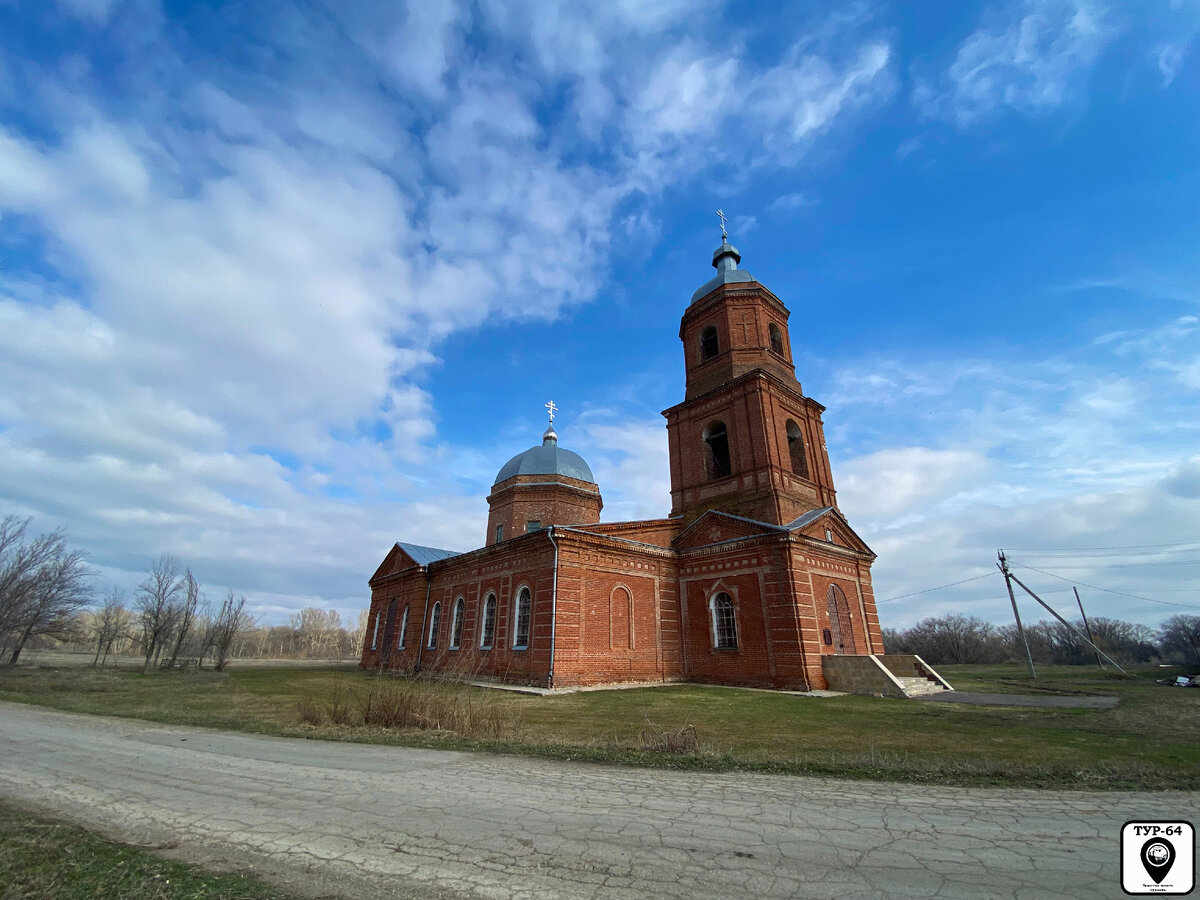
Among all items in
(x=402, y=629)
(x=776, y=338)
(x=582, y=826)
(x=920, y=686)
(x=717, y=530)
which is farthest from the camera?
(x=402, y=629)

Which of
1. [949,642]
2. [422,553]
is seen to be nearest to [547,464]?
[422,553]

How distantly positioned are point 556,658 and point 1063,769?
15102mm

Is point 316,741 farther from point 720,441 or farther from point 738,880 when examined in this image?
point 720,441

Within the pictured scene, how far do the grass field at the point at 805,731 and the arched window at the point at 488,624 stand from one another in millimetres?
7218

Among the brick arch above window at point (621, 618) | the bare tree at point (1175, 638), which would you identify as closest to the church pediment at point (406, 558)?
the brick arch above window at point (621, 618)

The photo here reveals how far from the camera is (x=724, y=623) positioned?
69.2 feet

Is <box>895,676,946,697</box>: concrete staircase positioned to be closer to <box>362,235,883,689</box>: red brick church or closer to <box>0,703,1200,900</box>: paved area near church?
<box>362,235,883,689</box>: red brick church

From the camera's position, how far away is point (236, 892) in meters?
3.35

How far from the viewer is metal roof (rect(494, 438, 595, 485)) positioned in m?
32.0

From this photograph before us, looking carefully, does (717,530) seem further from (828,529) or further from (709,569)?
(828,529)

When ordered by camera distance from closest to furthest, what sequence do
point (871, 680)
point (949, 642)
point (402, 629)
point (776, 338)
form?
1. point (871, 680)
2. point (776, 338)
3. point (402, 629)
4. point (949, 642)

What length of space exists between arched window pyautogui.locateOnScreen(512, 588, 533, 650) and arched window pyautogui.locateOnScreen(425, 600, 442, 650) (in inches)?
302
